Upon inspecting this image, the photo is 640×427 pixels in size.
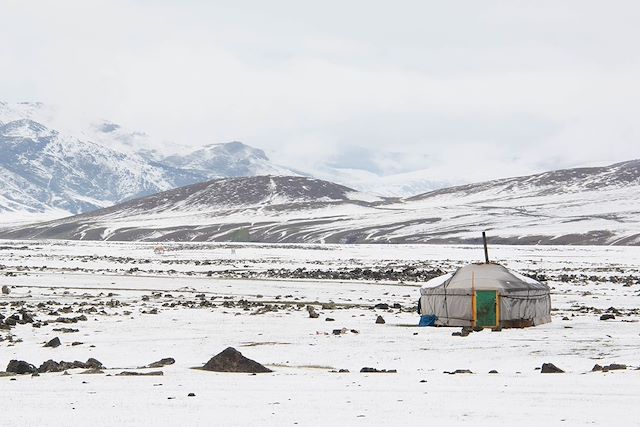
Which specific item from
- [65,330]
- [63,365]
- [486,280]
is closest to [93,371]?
[63,365]

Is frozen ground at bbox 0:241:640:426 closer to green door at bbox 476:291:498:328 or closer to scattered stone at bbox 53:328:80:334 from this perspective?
scattered stone at bbox 53:328:80:334

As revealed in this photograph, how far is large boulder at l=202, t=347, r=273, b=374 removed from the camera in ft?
59.7

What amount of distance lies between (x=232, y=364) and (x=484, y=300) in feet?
46.7

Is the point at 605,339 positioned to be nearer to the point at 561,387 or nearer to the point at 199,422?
the point at 561,387

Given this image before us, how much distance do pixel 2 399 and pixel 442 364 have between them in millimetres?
9941

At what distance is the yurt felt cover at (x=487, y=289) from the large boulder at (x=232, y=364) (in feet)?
44.6

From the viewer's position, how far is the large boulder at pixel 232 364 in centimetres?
1819

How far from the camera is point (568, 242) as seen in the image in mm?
171125

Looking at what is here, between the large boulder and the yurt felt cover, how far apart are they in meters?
13.6

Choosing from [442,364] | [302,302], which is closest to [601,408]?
[442,364]

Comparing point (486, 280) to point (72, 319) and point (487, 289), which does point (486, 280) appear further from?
point (72, 319)

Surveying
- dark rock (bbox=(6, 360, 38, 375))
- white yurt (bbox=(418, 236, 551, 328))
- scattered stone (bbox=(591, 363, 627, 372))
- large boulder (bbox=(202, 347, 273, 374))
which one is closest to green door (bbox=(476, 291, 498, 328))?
white yurt (bbox=(418, 236, 551, 328))

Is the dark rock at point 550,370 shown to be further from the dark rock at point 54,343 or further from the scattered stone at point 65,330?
the scattered stone at point 65,330

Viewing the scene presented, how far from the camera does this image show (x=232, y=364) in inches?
720
